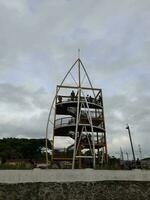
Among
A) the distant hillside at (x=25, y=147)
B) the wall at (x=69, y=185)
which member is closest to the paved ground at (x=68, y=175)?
the wall at (x=69, y=185)

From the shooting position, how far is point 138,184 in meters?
32.2

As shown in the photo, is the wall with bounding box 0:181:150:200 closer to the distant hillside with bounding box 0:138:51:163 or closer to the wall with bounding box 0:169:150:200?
the wall with bounding box 0:169:150:200

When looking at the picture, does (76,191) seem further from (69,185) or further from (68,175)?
(68,175)

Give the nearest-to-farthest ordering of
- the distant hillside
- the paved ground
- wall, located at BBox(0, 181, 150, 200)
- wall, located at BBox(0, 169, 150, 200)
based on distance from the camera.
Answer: wall, located at BBox(0, 181, 150, 200), wall, located at BBox(0, 169, 150, 200), the paved ground, the distant hillside

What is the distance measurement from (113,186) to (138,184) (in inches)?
96.0

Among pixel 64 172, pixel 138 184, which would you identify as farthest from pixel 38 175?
pixel 138 184

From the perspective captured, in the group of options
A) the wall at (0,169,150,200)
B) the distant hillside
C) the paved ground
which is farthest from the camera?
the distant hillside

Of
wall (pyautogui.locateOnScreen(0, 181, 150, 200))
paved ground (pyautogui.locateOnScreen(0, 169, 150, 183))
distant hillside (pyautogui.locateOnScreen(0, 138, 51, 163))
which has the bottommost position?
wall (pyautogui.locateOnScreen(0, 181, 150, 200))

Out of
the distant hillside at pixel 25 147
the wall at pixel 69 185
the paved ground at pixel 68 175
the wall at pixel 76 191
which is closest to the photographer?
the wall at pixel 76 191

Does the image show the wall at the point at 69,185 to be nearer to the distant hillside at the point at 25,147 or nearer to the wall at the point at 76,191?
the wall at the point at 76,191

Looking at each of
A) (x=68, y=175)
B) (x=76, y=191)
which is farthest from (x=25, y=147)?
(x=76, y=191)

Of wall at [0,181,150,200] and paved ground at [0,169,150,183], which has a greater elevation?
paved ground at [0,169,150,183]

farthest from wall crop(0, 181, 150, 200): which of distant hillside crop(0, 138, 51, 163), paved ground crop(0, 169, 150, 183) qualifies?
distant hillside crop(0, 138, 51, 163)

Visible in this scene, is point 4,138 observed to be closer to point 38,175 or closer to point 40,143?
point 40,143
